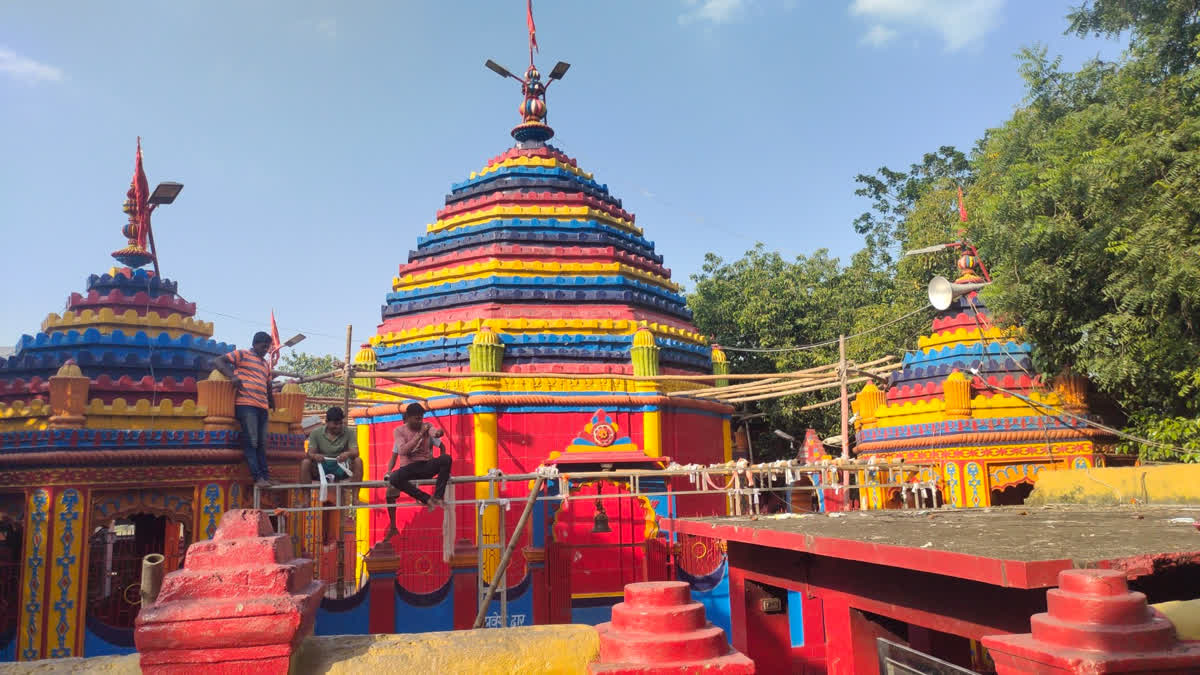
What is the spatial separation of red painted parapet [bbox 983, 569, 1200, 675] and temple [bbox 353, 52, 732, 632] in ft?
23.6

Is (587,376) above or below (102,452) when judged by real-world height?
above

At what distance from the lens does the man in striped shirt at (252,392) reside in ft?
34.2

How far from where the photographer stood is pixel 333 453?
9812 mm

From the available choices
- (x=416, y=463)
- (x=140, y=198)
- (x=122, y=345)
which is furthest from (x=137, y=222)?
(x=416, y=463)

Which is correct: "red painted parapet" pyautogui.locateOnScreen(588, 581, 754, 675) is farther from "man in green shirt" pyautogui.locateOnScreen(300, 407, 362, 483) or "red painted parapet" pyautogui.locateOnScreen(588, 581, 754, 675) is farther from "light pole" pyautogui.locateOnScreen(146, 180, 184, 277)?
"light pole" pyautogui.locateOnScreen(146, 180, 184, 277)

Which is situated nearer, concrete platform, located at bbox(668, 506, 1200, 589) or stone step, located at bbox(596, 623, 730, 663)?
stone step, located at bbox(596, 623, 730, 663)

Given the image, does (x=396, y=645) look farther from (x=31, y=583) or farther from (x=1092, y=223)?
(x=1092, y=223)

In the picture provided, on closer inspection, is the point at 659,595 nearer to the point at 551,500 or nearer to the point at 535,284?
the point at 551,500

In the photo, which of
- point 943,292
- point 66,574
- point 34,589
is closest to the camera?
point 34,589

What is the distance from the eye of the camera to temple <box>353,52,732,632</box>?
1245 cm

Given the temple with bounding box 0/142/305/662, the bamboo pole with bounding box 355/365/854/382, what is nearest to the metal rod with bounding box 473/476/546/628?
the bamboo pole with bounding box 355/365/854/382

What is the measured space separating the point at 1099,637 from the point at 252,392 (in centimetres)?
1017

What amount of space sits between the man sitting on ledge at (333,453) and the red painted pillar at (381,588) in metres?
1.48

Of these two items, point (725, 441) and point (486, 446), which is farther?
point (725, 441)
